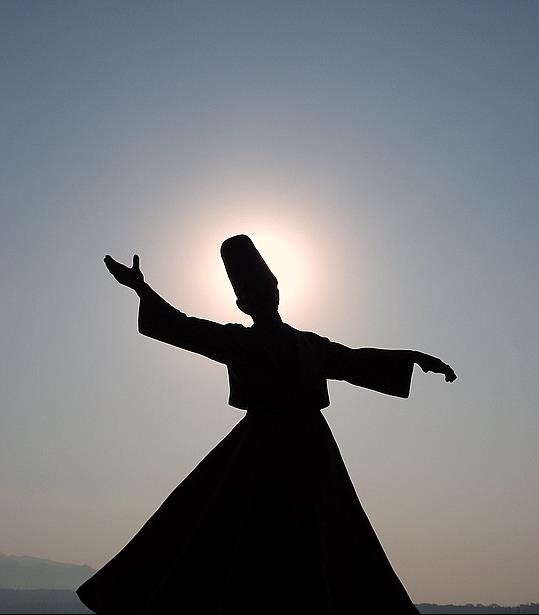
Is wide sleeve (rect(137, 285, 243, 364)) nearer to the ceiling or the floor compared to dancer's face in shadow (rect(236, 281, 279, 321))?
nearer to the floor

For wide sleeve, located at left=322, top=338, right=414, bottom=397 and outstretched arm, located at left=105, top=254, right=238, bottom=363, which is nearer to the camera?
outstretched arm, located at left=105, top=254, right=238, bottom=363

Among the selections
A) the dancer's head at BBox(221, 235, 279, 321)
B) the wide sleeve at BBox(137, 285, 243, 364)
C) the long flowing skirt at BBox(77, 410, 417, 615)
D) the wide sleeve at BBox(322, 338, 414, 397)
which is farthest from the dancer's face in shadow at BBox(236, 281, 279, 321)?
the long flowing skirt at BBox(77, 410, 417, 615)

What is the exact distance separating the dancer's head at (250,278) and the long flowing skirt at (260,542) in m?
1.02

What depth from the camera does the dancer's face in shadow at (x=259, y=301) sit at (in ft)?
24.3

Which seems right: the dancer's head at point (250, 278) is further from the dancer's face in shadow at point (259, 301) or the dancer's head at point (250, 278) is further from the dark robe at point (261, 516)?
the dark robe at point (261, 516)

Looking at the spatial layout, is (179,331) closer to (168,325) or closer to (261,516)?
(168,325)

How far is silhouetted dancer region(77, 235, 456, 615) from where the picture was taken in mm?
5996

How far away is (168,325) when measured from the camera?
7039 mm

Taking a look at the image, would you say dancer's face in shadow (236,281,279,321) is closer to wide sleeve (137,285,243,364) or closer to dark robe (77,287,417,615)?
dark robe (77,287,417,615)

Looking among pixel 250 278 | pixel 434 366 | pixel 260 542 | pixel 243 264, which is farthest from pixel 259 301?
pixel 260 542

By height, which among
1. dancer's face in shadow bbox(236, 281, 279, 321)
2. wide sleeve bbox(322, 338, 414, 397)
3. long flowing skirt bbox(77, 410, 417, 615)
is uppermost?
dancer's face in shadow bbox(236, 281, 279, 321)

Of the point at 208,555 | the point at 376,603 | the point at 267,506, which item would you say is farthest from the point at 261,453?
the point at 376,603

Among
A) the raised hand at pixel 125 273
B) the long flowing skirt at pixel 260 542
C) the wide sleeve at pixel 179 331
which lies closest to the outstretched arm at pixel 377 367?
the long flowing skirt at pixel 260 542

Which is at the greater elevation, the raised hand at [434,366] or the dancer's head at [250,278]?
the dancer's head at [250,278]
